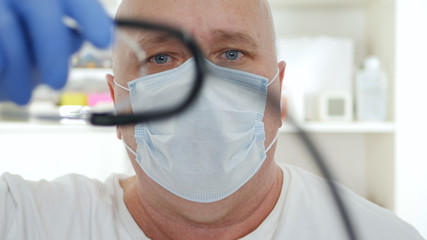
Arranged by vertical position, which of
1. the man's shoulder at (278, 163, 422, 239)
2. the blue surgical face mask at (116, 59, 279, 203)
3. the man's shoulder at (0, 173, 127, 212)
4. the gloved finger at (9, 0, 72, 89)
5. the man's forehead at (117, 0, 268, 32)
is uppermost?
the man's forehead at (117, 0, 268, 32)

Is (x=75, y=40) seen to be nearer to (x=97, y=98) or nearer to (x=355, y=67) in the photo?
(x=97, y=98)

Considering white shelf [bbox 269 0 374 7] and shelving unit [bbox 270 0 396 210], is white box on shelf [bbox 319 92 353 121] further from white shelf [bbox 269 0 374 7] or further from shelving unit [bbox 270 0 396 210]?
white shelf [bbox 269 0 374 7]

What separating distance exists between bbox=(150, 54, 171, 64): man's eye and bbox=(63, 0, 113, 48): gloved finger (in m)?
0.33

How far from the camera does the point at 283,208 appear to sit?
0.80m

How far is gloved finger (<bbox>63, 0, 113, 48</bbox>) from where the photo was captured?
0.40 meters

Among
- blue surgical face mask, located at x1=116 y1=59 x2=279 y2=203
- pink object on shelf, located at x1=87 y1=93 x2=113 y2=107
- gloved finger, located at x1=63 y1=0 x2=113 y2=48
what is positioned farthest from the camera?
pink object on shelf, located at x1=87 y1=93 x2=113 y2=107

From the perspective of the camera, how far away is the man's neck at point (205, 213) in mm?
734

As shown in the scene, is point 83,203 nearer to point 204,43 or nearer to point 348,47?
point 204,43

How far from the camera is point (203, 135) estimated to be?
1.97ft

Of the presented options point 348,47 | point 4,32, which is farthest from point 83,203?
point 348,47

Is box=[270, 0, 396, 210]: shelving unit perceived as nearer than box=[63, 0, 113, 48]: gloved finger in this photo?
No

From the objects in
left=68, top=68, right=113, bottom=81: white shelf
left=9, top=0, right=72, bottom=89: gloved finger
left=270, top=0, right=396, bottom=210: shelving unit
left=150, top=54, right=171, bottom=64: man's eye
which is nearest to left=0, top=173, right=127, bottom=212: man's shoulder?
left=150, top=54, right=171, bottom=64: man's eye

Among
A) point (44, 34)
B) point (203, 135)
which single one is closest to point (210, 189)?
point (203, 135)

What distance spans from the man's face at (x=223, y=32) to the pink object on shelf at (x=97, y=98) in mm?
461
